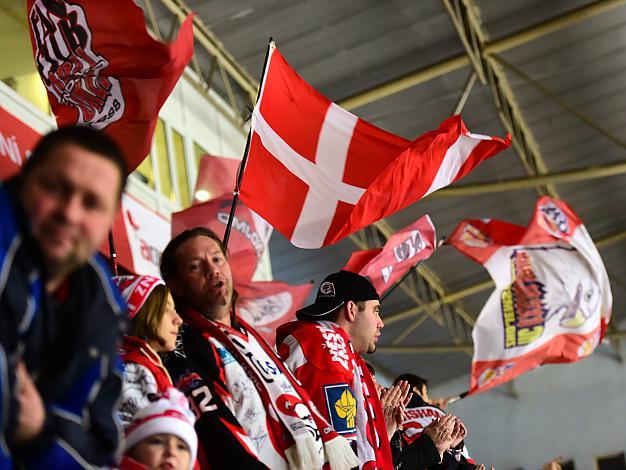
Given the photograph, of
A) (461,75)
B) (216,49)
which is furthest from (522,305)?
(461,75)

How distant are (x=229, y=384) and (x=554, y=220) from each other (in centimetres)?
655

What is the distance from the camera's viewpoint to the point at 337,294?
4309 mm

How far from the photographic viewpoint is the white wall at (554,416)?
22.7 metres

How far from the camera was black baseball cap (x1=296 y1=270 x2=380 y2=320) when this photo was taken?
14.0 ft

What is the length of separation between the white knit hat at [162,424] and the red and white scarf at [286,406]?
0.71 metres

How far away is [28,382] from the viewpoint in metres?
1.99

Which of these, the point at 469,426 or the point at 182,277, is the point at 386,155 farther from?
the point at 469,426

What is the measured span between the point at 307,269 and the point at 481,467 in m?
10.6

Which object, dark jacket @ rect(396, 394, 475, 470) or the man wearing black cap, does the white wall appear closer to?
dark jacket @ rect(396, 394, 475, 470)

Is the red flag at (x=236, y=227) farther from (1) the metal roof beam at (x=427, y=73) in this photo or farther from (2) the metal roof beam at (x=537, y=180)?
(2) the metal roof beam at (x=537, y=180)

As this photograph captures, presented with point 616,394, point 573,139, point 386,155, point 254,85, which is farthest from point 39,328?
point 616,394

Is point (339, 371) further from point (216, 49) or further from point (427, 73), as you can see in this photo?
point (427, 73)

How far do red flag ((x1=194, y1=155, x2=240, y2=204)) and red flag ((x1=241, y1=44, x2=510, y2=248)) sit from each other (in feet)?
10.4

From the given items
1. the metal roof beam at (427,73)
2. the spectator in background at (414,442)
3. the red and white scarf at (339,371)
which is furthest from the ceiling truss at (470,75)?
the red and white scarf at (339,371)
